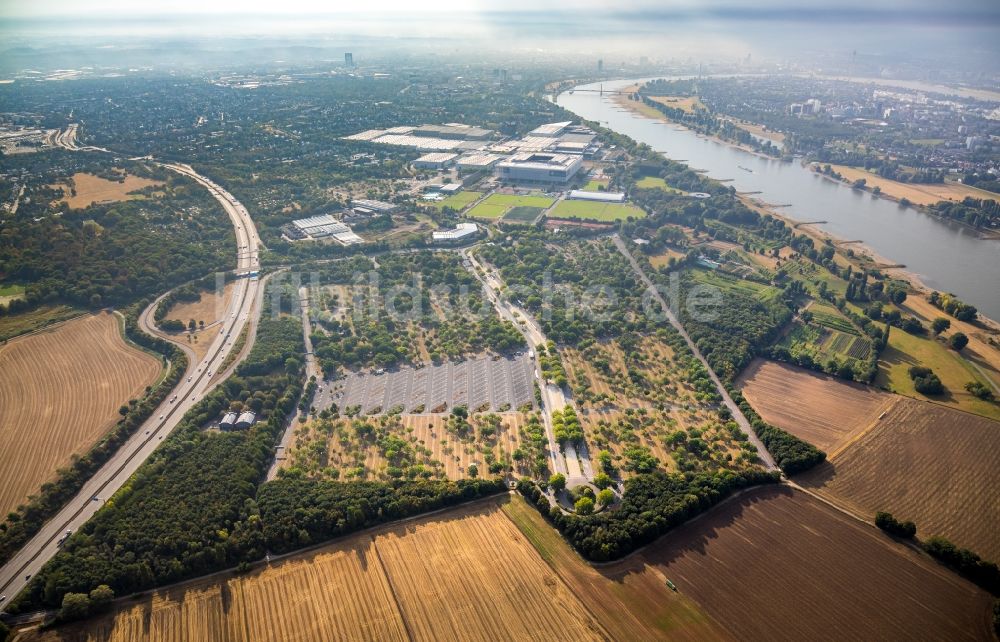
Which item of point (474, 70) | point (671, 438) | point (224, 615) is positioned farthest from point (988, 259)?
point (474, 70)

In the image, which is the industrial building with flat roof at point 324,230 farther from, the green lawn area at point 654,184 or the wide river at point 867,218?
the wide river at point 867,218

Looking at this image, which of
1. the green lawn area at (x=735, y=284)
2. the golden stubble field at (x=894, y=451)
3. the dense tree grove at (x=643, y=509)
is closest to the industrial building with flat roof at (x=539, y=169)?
the green lawn area at (x=735, y=284)

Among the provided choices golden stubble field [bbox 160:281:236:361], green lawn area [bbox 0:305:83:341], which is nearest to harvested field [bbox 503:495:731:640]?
golden stubble field [bbox 160:281:236:361]

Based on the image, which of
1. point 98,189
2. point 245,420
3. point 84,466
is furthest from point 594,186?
point 84,466

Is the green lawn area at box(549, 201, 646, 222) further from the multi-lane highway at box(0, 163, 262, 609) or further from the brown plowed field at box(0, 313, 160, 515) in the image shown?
the brown plowed field at box(0, 313, 160, 515)

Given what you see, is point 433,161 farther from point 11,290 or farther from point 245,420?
point 245,420

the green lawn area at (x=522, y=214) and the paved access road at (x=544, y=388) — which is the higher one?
the green lawn area at (x=522, y=214)

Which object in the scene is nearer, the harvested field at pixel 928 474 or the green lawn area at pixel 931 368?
the harvested field at pixel 928 474

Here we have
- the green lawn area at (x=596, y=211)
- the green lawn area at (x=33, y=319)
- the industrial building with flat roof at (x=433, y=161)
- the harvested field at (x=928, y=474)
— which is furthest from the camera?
the industrial building with flat roof at (x=433, y=161)
